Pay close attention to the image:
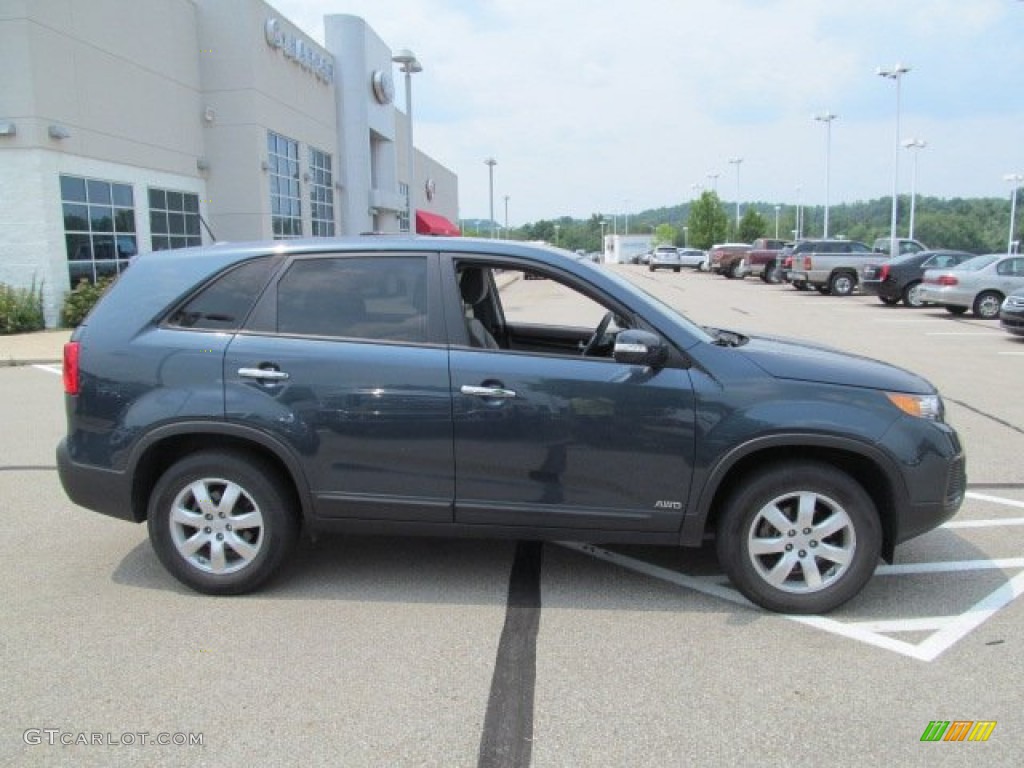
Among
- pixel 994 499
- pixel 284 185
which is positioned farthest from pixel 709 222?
pixel 994 499

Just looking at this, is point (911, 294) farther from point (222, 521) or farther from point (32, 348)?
point (222, 521)

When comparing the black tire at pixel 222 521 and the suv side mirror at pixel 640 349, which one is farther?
the black tire at pixel 222 521

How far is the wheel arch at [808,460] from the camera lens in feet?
12.7

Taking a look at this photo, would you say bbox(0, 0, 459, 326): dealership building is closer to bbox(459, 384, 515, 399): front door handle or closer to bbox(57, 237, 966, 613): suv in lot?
bbox(57, 237, 966, 613): suv in lot

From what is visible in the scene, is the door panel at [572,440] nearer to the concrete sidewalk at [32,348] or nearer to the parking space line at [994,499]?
the parking space line at [994,499]

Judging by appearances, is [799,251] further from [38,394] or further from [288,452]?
[288,452]

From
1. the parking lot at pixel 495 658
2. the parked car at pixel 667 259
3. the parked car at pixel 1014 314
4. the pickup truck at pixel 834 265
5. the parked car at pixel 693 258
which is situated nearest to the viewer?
the parking lot at pixel 495 658

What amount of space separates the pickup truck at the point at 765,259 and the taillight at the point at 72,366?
34.5m

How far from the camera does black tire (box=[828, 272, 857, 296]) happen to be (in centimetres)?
2805

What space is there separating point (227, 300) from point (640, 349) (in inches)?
83.6

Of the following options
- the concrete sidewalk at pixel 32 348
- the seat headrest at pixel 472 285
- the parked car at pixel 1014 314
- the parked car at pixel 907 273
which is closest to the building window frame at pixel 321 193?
the concrete sidewalk at pixel 32 348

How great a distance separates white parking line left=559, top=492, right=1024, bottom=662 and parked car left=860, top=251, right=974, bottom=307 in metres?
19.4

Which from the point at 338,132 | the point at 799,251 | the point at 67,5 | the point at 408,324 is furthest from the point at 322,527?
the point at 338,132

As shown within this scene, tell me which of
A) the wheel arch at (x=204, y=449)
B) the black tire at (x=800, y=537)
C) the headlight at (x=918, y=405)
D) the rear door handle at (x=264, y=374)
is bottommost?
the black tire at (x=800, y=537)
